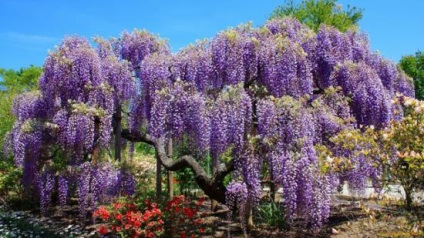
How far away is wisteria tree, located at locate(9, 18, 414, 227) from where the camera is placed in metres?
7.70

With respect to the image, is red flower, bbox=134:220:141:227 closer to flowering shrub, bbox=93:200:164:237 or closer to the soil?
flowering shrub, bbox=93:200:164:237

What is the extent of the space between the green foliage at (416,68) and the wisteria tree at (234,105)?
18.5m

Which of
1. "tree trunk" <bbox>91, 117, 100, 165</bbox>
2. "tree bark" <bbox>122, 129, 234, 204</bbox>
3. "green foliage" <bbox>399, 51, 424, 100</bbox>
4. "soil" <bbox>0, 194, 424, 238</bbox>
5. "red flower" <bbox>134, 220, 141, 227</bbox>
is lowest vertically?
"soil" <bbox>0, 194, 424, 238</bbox>

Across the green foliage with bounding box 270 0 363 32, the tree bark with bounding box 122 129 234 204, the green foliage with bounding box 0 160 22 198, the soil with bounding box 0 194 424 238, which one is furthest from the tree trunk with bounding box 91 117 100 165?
the green foliage with bounding box 270 0 363 32

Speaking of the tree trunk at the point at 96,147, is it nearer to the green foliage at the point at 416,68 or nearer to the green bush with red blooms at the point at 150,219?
the green bush with red blooms at the point at 150,219

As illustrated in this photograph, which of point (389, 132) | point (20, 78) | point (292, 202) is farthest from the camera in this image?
point (20, 78)

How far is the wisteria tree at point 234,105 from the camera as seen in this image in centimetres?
770

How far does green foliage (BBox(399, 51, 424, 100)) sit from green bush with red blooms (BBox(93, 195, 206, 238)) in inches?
900

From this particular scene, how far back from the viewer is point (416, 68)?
95.1 ft

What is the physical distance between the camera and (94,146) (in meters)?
9.95

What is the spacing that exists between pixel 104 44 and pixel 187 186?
5302 millimetres

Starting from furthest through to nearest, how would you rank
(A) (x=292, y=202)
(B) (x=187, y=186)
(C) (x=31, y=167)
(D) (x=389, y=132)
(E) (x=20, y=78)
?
(E) (x=20, y=78) → (B) (x=187, y=186) → (C) (x=31, y=167) → (A) (x=292, y=202) → (D) (x=389, y=132)

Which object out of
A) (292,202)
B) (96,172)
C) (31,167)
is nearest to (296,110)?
(292,202)

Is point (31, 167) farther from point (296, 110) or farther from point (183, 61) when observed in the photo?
point (296, 110)
